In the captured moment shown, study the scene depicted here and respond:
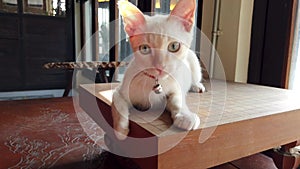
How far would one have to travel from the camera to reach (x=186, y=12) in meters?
0.50

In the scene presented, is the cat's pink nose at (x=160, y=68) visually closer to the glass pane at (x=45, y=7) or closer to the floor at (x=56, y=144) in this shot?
the floor at (x=56, y=144)

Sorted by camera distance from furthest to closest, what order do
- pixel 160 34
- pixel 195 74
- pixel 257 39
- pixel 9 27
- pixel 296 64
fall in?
pixel 9 27, pixel 257 39, pixel 296 64, pixel 195 74, pixel 160 34

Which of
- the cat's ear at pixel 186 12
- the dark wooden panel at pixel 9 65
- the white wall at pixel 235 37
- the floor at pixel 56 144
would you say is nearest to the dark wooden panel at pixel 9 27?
the dark wooden panel at pixel 9 65

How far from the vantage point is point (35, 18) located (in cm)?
297

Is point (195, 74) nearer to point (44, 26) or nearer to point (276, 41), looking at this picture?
point (276, 41)

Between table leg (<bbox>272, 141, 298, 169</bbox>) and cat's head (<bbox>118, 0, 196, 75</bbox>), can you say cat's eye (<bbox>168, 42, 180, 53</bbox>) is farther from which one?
table leg (<bbox>272, 141, 298, 169</bbox>)

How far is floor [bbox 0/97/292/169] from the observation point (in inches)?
38.3

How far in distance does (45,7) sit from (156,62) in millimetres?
3028

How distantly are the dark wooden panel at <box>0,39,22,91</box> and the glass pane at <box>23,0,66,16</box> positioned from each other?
0.44m

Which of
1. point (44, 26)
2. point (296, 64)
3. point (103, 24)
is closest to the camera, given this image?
point (296, 64)

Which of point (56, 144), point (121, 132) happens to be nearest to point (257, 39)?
point (121, 132)

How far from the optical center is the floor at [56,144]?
3.19 ft

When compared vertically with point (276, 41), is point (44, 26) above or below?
above

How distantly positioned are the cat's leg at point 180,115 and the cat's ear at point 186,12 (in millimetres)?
166
